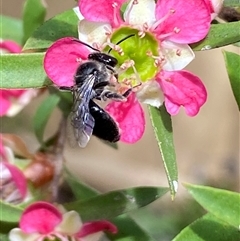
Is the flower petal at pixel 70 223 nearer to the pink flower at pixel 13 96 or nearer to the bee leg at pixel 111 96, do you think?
the bee leg at pixel 111 96

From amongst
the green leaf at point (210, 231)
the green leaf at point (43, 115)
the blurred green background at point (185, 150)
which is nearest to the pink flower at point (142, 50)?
the green leaf at point (210, 231)

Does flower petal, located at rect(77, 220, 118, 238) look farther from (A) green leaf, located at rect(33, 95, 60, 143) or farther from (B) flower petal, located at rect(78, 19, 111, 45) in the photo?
(A) green leaf, located at rect(33, 95, 60, 143)

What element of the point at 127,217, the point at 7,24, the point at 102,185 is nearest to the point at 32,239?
the point at 127,217

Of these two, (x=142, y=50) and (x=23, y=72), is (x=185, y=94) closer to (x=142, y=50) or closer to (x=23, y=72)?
(x=142, y=50)

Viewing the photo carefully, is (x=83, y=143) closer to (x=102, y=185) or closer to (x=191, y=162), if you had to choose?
(x=102, y=185)

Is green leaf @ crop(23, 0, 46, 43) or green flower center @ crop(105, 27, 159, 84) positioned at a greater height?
green flower center @ crop(105, 27, 159, 84)

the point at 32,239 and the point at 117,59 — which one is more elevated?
the point at 117,59

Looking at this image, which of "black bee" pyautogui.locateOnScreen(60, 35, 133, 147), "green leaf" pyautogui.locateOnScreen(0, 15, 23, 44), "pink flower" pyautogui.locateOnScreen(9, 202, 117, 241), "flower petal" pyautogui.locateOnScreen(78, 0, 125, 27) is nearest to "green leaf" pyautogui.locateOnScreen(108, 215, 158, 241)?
"pink flower" pyautogui.locateOnScreen(9, 202, 117, 241)
